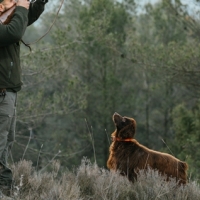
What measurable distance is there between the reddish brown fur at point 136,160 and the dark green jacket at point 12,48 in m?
1.76

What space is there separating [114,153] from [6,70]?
78.3 inches

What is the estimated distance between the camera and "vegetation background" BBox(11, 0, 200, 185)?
14.6 meters

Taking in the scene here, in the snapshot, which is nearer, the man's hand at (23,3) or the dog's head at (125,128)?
the man's hand at (23,3)

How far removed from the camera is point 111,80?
78.7ft

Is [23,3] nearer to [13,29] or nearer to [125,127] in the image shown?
[13,29]

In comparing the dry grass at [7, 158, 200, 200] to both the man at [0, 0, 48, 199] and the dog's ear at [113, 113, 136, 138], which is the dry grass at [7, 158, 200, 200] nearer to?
the man at [0, 0, 48, 199]

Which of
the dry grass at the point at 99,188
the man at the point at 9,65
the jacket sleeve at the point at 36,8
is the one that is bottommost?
the dry grass at the point at 99,188

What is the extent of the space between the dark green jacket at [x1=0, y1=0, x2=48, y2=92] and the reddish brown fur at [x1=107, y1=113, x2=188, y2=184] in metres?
1.76

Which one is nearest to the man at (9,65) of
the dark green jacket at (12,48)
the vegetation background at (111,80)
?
the dark green jacket at (12,48)

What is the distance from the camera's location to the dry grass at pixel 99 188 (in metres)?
4.04

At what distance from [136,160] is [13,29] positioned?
2221 mm

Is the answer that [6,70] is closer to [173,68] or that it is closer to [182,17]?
[173,68]

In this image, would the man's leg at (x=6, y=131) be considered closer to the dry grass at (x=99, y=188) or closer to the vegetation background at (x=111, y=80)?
the dry grass at (x=99, y=188)

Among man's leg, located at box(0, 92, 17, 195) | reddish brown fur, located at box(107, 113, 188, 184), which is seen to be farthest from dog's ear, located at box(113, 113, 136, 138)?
man's leg, located at box(0, 92, 17, 195)
